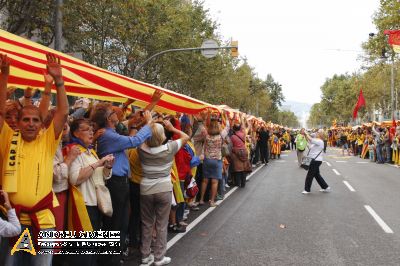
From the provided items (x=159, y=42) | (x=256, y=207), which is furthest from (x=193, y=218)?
(x=159, y=42)

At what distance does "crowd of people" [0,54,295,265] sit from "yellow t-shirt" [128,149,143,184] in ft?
0.04

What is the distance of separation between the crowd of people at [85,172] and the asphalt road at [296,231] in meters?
0.69

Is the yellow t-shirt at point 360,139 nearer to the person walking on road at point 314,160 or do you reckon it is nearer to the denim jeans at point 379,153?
the denim jeans at point 379,153

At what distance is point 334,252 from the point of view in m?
6.12

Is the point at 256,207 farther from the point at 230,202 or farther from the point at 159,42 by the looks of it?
the point at 159,42

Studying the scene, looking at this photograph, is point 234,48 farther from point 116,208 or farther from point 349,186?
point 116,208

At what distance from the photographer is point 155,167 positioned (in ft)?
17.9

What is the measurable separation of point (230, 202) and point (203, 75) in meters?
19.6

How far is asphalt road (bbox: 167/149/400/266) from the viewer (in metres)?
5.90

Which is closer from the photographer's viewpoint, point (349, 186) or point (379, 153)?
point (349, 186)

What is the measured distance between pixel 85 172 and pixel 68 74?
1133mm

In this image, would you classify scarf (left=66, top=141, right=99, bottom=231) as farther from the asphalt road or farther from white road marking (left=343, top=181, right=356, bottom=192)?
white road marking (left=343, top=181, right=356, bottom=192)

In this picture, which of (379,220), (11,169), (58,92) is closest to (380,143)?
(379,220)

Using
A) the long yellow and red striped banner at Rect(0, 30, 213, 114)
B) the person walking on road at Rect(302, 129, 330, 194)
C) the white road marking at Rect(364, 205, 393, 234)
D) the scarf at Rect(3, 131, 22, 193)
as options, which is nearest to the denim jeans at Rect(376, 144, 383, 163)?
the person walking on road at Rect(302, 129, 330, 194)
